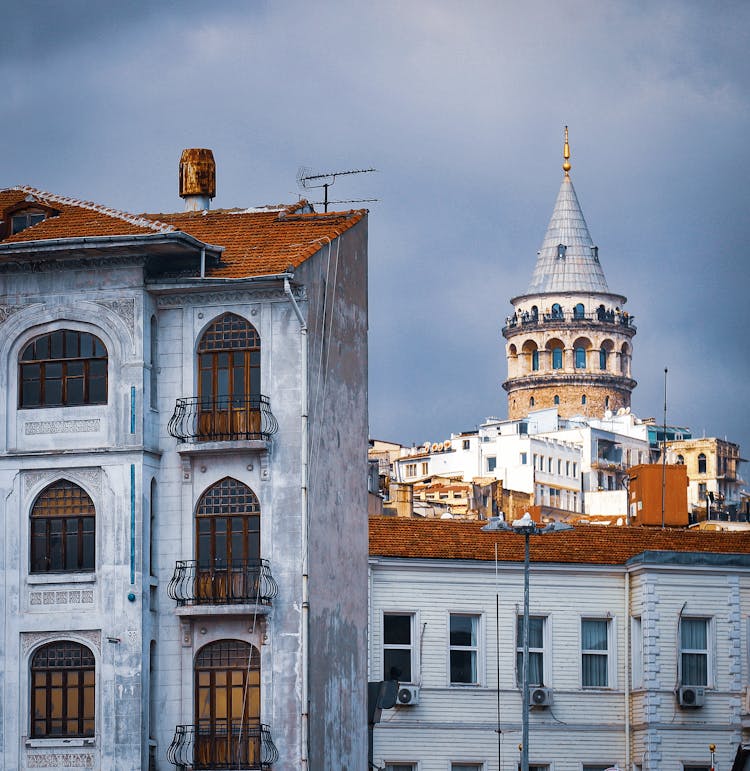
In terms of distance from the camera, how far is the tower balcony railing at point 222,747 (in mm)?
45969

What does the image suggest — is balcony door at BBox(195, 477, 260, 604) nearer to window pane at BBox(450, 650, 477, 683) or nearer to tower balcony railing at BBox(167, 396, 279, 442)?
tower balcony railing at BBox(167, 396, 279, 442)

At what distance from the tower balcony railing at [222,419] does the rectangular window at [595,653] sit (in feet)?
57.8

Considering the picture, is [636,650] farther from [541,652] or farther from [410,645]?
[410,645]

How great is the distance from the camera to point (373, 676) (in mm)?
60062

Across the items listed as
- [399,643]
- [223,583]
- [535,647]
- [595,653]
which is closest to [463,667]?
[399,643]

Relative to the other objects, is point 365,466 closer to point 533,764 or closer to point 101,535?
point 101,535

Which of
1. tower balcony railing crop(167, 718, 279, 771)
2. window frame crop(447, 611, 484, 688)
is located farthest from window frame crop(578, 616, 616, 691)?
tower balcony railing crop(167, 718, 279, 771)

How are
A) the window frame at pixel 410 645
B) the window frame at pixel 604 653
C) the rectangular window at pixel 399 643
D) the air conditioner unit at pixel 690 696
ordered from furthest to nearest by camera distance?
1. the window frame at pixel 604 653
2. the air conditioner unit at pixel 690 696
3. the rectangular window at pixel 399 643
4. the window frame at pixel 410 645

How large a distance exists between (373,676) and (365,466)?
924 cm

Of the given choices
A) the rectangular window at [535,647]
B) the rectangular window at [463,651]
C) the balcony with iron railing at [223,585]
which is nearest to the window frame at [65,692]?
the balcony with iron railing at [223,585]

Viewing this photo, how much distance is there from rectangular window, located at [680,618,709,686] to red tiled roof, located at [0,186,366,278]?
16412mm

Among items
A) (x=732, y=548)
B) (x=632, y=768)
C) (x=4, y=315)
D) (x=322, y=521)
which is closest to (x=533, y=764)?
(x=632, y=768)

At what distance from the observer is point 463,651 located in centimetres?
6122

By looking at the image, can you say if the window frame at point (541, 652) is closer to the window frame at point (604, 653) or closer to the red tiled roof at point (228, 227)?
the window frame at point (604, 653)
